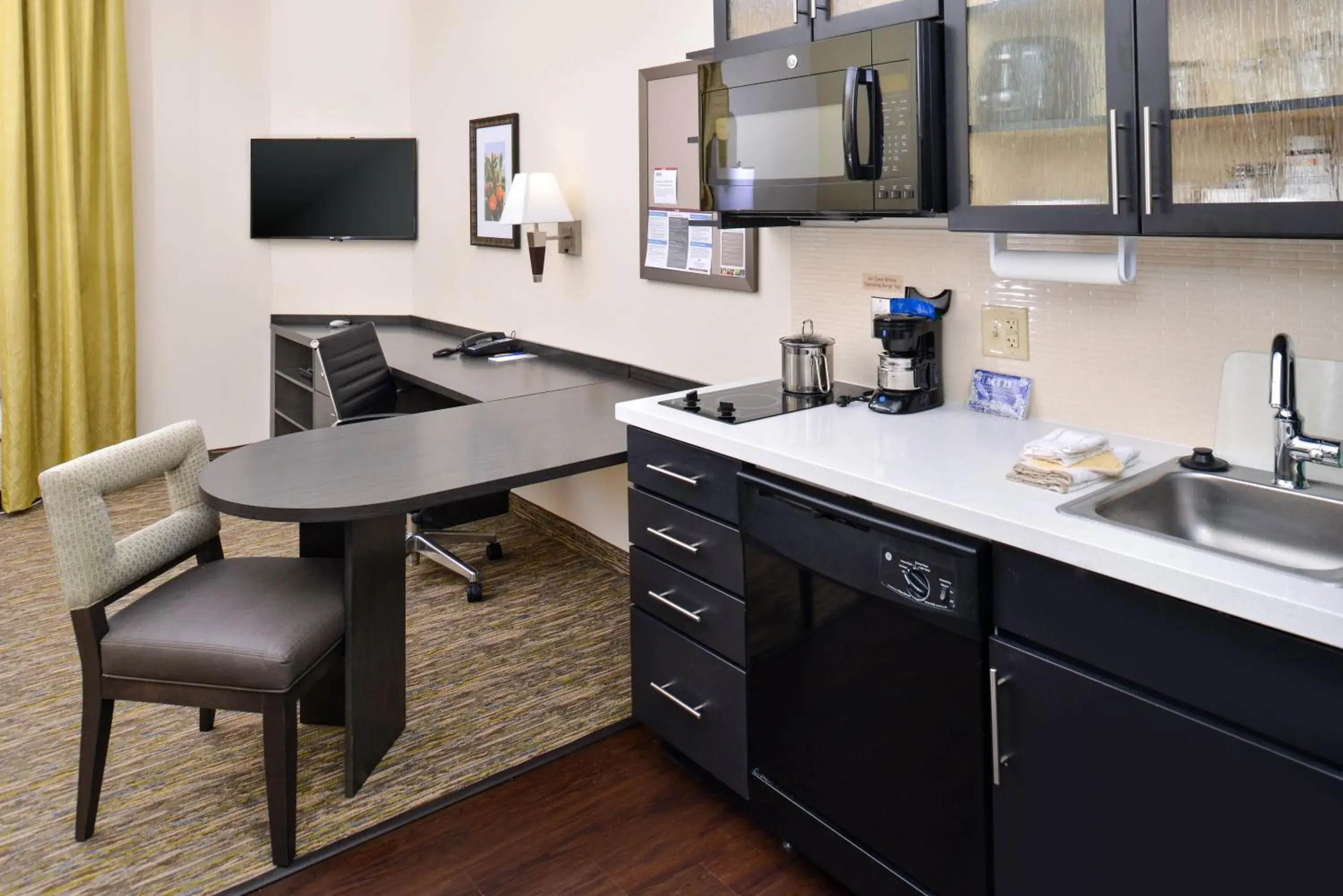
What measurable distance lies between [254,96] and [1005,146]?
4.56m

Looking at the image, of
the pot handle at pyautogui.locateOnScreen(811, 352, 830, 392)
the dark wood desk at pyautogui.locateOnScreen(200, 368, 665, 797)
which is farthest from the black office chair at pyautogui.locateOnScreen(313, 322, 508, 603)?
the pot handle at pyautogui.locateOnScreen(811, 352, 830, 392)

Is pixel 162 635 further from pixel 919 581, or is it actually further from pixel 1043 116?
pixel 1043 116

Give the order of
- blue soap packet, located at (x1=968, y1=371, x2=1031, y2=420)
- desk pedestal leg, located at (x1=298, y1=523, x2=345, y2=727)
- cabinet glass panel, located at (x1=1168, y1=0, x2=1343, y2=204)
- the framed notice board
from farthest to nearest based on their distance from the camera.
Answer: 1. the framed notice board
2. desk pedestal leg, located at (x1=298, y1=523, x2=345, y2=727)
3. blue soap packet, located at (x1=968, y1=371, x2=1031, y2=420)
4. cabinet glass panel, located at (x1=1168, y1=0, x2=1343, y2=204)

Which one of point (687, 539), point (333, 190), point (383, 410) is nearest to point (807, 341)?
point (687, 539)

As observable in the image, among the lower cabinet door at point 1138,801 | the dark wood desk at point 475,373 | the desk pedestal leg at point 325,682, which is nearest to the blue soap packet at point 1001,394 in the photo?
the lower cabinet door at point 1138,801

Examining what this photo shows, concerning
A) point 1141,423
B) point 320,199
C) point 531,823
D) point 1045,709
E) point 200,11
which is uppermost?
point 200,11

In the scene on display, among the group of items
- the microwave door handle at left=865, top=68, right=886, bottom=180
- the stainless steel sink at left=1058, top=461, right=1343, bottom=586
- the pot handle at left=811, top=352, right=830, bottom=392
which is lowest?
the stainless steel sink at left=1058, top=461, right=1343, bottom=586

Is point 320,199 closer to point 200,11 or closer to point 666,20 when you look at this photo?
point 200,11

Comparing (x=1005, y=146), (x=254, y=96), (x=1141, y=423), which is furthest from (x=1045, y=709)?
(x=254, y=96)

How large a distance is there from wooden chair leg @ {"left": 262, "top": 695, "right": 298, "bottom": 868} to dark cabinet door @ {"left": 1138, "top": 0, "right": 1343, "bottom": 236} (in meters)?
1.88

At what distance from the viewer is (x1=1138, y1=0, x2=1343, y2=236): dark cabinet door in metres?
1.37

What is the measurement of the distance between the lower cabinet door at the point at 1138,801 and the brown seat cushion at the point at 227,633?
4.63 feet

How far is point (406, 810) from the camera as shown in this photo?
226 cm

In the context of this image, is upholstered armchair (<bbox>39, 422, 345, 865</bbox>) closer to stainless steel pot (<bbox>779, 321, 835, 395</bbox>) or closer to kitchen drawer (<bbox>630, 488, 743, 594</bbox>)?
kitchen drawer (<bbox>630, 488, 743, 594</bbox>)
